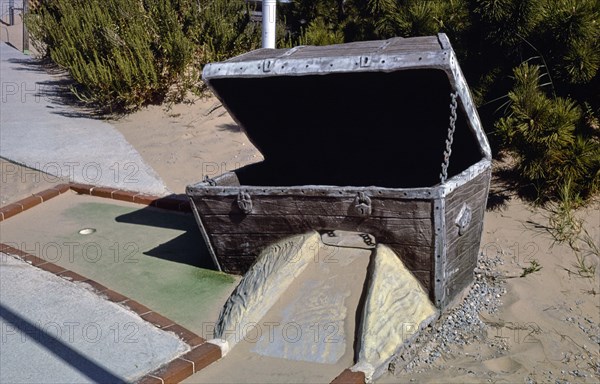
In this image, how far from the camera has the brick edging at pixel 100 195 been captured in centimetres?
703

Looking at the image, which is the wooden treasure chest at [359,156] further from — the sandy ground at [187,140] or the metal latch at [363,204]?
the sandy ground at [187,140]

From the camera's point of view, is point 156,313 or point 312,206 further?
point 156,313

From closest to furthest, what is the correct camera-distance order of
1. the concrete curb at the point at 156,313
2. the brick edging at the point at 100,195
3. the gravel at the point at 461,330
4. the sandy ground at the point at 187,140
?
1. the concrete curb at the point at 156,313
2. the gravel at the point at 461,330
3. the brick edging at the point at 100,195
4. the sandy ground at the point at 187,140

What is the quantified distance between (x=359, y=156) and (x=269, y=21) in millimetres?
2220

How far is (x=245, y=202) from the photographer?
468 centimetres

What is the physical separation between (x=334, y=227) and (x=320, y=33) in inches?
170

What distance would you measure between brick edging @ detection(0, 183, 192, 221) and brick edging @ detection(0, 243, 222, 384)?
5.53ft

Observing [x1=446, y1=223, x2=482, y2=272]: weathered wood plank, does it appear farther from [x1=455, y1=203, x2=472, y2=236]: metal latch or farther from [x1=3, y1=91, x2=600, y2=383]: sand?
[x1=3, y1=91, x2=600, y2=383]: sand

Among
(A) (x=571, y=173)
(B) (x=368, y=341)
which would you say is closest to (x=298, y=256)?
(B) (x=368, y=341)

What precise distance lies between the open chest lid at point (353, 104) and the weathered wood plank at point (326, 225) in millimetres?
835

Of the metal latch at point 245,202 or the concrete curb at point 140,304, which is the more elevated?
the metal latch at point 245,202

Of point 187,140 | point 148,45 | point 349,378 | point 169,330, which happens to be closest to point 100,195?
point 187,140

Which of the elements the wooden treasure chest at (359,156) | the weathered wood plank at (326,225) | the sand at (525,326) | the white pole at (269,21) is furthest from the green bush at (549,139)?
the white pole at (269,21)

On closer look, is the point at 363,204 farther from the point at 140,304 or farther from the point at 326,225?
the point at 140,304
